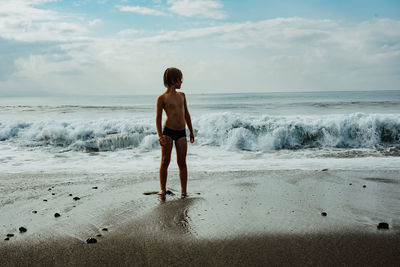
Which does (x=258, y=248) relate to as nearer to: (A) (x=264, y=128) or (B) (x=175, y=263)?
(B) (x=175, y=263)

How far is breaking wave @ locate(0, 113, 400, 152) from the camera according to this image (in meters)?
9.97

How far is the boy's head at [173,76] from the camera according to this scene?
172 inches

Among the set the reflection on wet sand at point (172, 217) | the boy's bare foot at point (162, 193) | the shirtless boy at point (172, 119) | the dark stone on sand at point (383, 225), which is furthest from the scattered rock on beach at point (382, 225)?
the boy's bare foot at point (162, 193)

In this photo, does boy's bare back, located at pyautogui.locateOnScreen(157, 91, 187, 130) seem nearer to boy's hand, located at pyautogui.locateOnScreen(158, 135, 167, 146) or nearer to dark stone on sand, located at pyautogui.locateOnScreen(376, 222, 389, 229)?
boy's hand, located at pyautogui.locateOnScreen(158, 135, 167, 146)

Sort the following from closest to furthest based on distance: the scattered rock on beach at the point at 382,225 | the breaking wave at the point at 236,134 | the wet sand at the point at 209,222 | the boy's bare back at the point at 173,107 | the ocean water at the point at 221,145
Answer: the wet sand at the point at 209,222, the scattered rock on beach at the point at 382,225, the boy's bare back at the point at 173,107, the ocean water at the point at 221,145, the breaking wave at the point at 236,134

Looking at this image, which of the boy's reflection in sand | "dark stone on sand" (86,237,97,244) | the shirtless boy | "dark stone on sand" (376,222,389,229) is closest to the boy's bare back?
the shirtless boy

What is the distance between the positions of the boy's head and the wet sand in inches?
62.4

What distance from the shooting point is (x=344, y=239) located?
9.58 ft

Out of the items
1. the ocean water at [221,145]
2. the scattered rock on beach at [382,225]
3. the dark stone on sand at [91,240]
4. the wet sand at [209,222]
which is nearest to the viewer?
the wet sand at [209,222]

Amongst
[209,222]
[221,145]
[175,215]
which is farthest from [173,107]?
[221,145]

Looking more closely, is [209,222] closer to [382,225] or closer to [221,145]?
[382,225]

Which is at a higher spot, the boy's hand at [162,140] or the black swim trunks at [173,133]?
the black swim trunks at [173,133]

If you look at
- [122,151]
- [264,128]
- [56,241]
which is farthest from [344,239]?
[264,128]

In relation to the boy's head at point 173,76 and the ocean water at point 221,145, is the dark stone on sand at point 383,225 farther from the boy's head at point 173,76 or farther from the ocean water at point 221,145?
the ocean water at point 221,145
